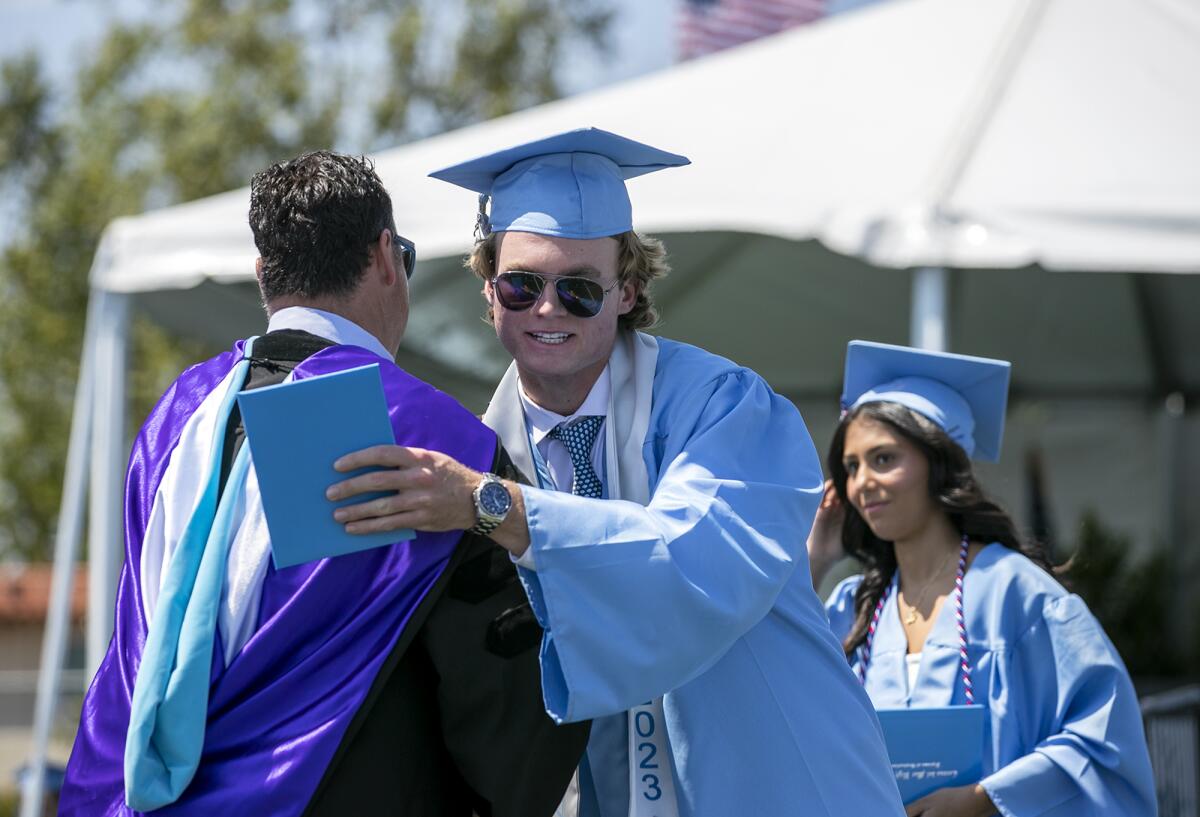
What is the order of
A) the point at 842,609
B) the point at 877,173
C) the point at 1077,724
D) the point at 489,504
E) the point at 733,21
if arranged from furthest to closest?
1. the point at 733,21
2. the point at 877,173
3. the point at 842,609
4. the point at 1077,724
5. the point at 489,504

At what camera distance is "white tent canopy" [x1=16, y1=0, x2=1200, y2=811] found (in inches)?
193

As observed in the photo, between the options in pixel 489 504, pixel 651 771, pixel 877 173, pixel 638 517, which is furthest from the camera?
pixel 877 173

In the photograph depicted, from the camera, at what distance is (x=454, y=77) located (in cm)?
1608

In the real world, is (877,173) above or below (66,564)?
above

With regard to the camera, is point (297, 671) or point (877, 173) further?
point (877, 173)

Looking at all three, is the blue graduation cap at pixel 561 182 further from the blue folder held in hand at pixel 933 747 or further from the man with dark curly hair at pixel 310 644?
the blue folder held in hand at pixel 933 747

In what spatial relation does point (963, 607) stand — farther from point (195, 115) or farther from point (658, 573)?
point (195, 115)

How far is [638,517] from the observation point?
2104 millimetres

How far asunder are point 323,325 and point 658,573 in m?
0.62

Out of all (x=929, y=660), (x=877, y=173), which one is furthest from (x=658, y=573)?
(x=877, y=173)

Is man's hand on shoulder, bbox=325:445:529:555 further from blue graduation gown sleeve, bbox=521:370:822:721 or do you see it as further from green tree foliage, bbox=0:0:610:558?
green tree foliage, bbox=0:0:610:558

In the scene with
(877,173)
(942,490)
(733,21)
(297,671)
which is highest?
(733,21)

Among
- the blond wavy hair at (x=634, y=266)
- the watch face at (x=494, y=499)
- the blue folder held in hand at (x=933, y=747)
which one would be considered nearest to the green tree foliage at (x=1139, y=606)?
the blue folder held in hand at (x=933, y=747)

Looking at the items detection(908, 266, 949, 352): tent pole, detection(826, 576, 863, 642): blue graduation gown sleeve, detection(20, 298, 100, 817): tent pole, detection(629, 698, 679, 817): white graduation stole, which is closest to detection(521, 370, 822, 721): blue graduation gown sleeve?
detection(629, 698, 679, 817): white graduation stole
